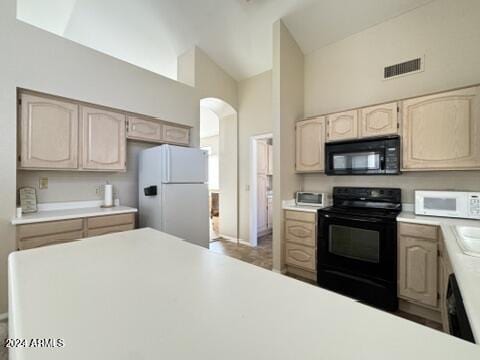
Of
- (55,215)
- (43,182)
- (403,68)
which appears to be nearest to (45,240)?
(55,215)

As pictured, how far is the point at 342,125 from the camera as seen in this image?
2.81 m

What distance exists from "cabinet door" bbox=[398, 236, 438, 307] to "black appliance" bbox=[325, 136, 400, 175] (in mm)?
773

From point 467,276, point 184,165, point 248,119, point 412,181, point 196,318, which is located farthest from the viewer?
point 248,119

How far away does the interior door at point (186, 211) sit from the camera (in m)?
2.80

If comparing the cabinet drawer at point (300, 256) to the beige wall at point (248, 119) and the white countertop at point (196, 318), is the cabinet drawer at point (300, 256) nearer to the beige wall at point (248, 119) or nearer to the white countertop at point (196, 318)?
the beige wall at point (248, 119)

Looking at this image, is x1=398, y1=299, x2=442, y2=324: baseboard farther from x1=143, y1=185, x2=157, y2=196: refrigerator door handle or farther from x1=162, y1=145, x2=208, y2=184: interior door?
x1=143, y1=185, x2=157, y2=196: refrigerator door handle

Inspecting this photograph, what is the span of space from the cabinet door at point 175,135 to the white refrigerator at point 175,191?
45 cm

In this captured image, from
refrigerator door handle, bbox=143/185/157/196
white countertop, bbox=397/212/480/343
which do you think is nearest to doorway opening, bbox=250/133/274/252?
refrigerator door handle, bbox=143/185/157/196

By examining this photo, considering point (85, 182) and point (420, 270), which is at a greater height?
point (85, 182)

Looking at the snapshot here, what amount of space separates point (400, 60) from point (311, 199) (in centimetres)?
203

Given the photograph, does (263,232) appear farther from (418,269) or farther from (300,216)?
(418,269)

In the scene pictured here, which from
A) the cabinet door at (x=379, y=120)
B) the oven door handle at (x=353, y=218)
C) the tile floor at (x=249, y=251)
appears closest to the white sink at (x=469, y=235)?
the oven door handle at (x=353, y=218)

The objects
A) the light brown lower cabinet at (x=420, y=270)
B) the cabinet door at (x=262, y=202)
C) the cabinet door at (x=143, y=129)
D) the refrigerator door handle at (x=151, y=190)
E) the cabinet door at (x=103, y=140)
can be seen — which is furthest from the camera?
the cabinet door at (x=262, y=202)

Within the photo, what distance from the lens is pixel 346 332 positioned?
53 centimetres
